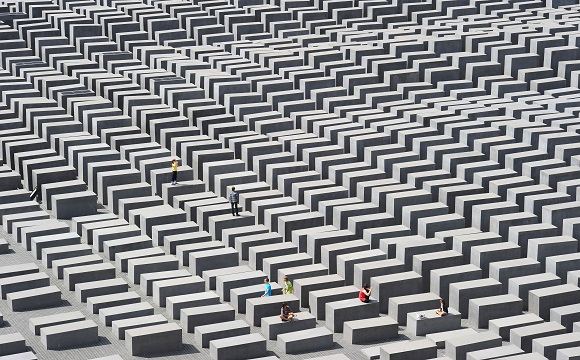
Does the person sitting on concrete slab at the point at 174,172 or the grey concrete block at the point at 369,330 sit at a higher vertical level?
the person sitting on concrete slab at the point at 174,172

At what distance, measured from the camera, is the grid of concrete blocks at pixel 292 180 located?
3412cm

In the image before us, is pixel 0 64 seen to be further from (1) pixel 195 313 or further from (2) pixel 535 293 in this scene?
(2) pixel 535 293

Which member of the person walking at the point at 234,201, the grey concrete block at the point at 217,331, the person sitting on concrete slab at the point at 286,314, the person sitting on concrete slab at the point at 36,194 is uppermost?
the person walking at the point at 234,201

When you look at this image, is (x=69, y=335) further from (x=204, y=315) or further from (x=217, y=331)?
(x=217, y=331)

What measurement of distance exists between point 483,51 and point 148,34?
15.9 metres

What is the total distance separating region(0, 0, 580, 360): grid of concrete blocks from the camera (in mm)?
34125

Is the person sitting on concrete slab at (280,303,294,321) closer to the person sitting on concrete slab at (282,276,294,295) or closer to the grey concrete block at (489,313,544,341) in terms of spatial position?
the person sitting on concrete slab at (282,276,294,295)

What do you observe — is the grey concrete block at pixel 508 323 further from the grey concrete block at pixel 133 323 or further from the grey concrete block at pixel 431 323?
the grey concrete block at pixel 133 323

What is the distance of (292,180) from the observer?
42.7 m

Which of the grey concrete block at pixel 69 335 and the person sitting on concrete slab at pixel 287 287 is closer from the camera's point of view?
the grey concrete block at pixel 69 335

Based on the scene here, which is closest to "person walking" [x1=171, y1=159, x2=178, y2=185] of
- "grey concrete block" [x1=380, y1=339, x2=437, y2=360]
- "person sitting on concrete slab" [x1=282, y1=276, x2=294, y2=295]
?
"person sitting on concrete slab" [x1=282, y1=276, x2=294, y2=295]

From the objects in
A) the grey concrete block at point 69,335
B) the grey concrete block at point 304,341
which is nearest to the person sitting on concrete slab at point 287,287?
the grey concrete block at point 304,341

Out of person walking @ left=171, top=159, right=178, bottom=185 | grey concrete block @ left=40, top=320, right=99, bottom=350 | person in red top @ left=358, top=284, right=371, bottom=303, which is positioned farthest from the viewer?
person walking @ left=171, top=159, right=178, bottom=185

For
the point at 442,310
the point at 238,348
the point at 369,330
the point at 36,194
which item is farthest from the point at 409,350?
the point at 36,194
